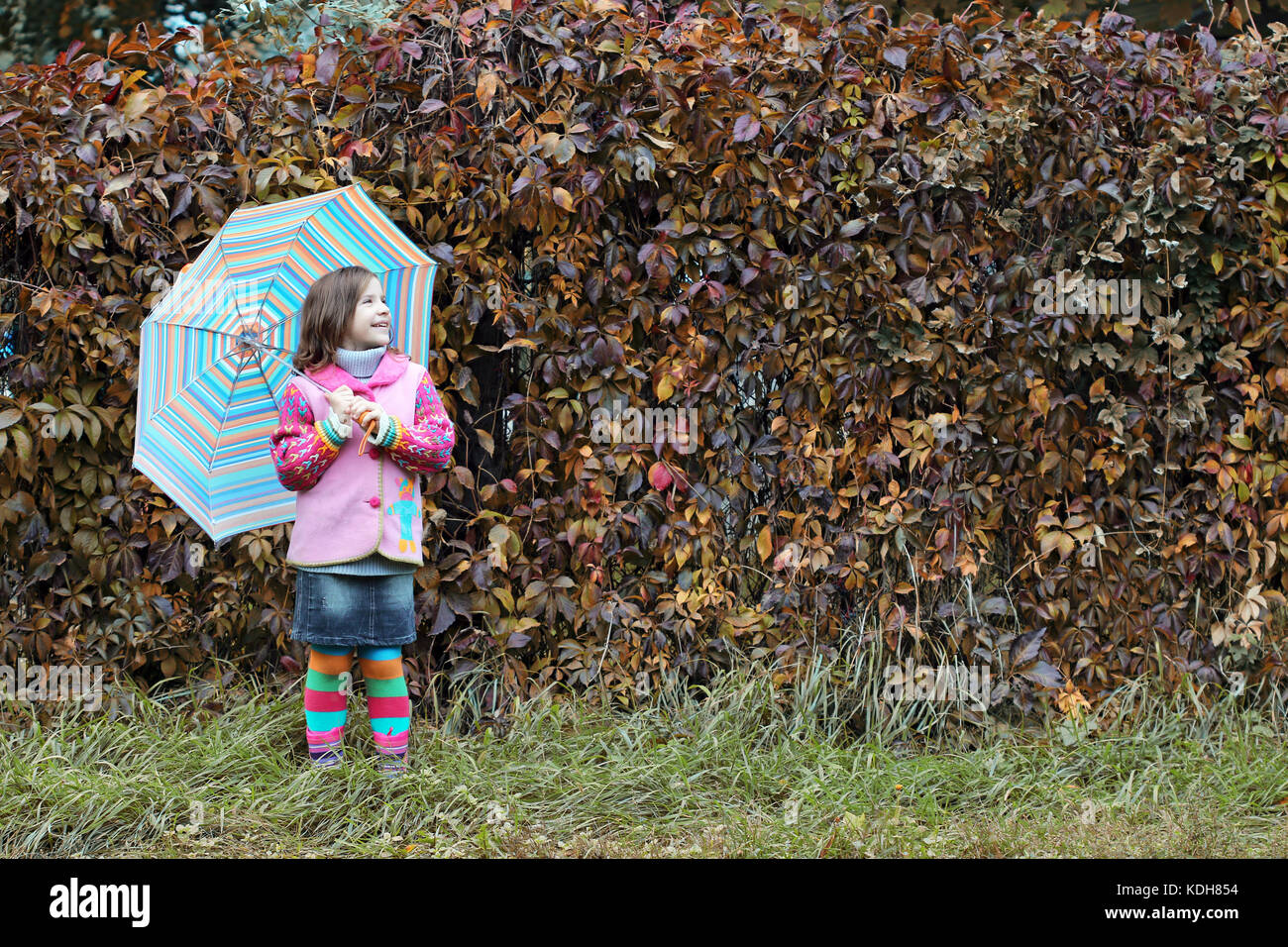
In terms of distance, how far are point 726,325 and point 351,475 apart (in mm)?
1372

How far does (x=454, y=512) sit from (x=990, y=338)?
2020 mm

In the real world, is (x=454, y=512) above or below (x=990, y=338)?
below

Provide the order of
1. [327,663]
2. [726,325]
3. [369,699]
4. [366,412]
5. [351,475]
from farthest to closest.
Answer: [726,325] → [369,699] → [327,663] → [351,475] → [366,412]

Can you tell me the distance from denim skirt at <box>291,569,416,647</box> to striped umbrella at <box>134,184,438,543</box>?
258mm

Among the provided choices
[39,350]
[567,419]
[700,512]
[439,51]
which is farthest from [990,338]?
[39,350]

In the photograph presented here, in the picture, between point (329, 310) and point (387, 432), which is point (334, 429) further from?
point (329, 310)

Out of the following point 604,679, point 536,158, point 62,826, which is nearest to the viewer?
point 62,826

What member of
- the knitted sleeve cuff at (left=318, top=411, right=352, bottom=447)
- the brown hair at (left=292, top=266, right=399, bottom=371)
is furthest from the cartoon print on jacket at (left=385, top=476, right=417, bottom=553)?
the brown hair at (left=292, top=266, right=399, bottom=371)

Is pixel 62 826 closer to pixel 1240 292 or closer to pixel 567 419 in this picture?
pixel 567 419

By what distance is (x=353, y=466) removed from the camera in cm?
303

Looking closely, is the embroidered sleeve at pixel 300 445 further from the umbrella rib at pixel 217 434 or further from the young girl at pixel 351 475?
the umbrella rib at pixel 217 434

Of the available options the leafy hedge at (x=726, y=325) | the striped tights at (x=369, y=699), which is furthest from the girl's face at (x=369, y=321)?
the striped tights at (x=369, y=699)

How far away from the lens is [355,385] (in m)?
3.05

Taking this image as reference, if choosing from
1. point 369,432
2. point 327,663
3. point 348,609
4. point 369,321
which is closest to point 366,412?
point 369,432
